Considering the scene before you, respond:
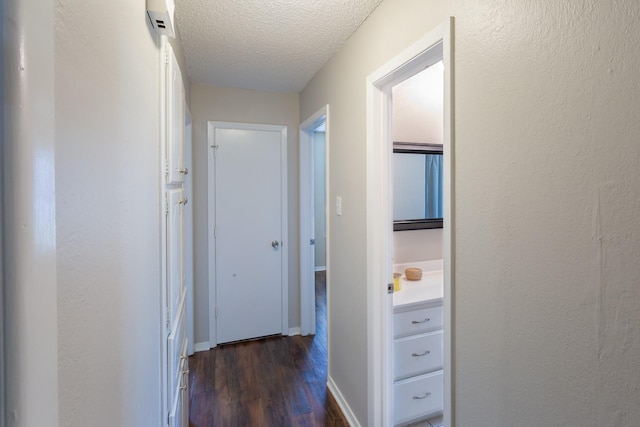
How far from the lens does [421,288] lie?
219 cm

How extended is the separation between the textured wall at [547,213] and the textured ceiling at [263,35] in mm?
876

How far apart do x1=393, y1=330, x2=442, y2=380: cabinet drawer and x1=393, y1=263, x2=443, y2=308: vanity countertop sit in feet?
0.75

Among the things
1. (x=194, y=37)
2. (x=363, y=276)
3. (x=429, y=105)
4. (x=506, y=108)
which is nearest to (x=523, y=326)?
(x=506, y=108)

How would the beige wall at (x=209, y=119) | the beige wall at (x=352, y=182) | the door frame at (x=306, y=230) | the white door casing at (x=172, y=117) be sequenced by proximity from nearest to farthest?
the white door casing at (x=172, y=117)
the beige wall at (x=352, y=182)
the beige wall at (x=209, y=119)
the door frame at (x=306, y=230)

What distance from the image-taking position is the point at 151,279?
1045 mm

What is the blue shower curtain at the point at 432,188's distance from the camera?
253 centimetres

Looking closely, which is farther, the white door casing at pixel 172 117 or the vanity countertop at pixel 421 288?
the vanity countertop at pixel 421 288

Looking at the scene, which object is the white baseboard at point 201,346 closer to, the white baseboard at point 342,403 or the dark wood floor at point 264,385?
the dark wood floor at point 264,385

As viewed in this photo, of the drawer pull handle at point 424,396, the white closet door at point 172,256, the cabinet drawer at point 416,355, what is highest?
the white closet door at point 172,256

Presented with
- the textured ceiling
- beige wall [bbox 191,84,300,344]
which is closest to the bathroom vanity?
beige wall [bbox 191,84,300,344]

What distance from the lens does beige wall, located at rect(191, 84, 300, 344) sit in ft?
9.43

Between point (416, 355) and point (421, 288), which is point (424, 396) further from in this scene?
point (421, 288)

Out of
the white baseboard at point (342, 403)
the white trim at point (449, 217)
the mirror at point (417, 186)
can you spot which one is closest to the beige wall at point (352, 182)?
the white baseboard at point (342, 403)

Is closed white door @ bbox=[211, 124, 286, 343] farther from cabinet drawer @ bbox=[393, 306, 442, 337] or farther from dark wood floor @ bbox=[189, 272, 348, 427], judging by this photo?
cabinet drawer @ bbox=[393, 306, 442, 337]
